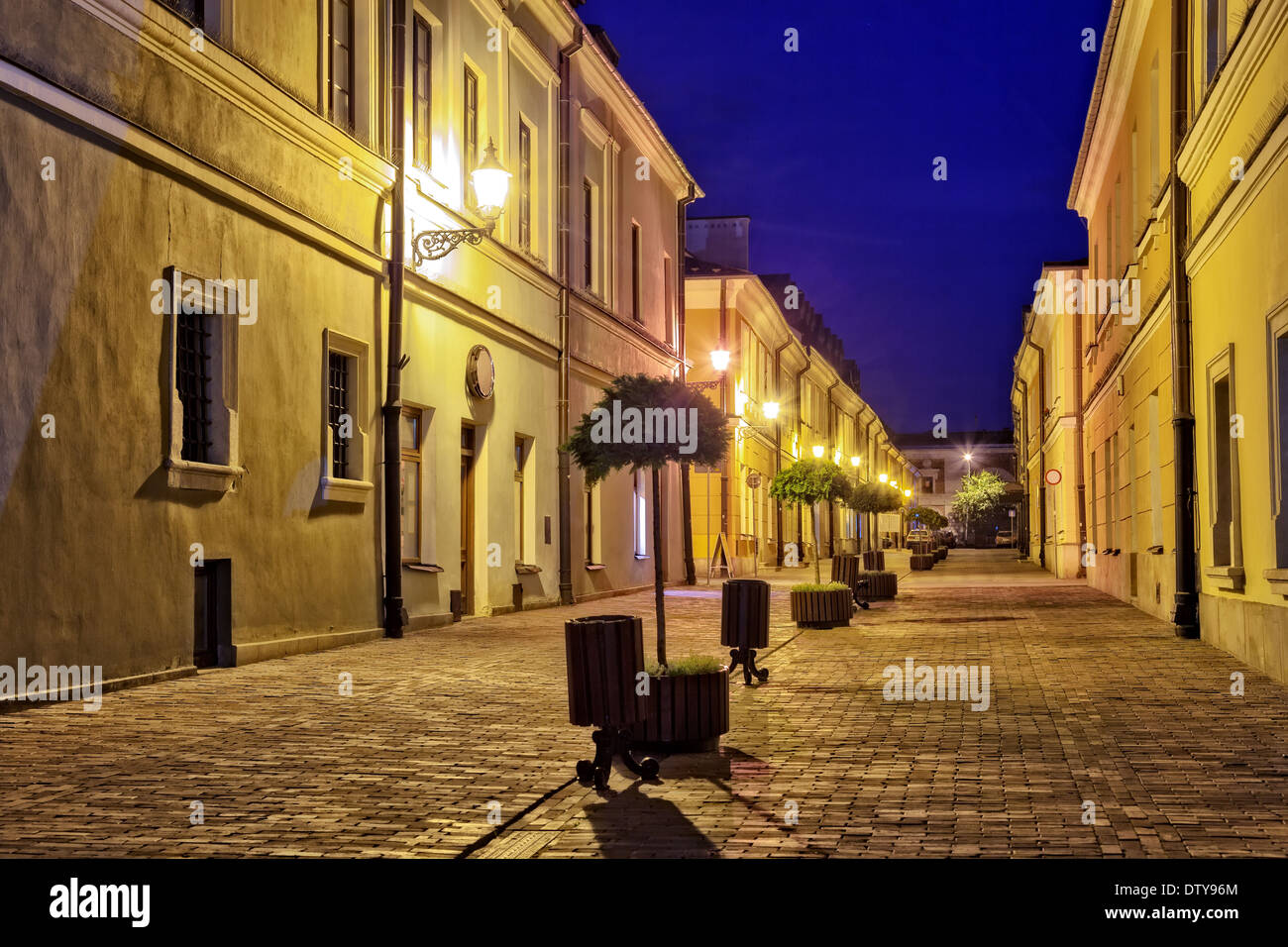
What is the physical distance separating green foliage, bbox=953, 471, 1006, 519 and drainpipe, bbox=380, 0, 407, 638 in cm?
8888

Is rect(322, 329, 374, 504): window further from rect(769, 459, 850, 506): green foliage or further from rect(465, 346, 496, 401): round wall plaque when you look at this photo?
rect(769, 459, 850, 506): green foliage

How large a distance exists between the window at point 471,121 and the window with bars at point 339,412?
481 centimetres

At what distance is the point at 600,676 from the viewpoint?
7188 millimetres

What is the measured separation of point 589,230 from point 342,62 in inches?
412

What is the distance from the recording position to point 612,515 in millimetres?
26375

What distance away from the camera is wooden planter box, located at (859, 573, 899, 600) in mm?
25766

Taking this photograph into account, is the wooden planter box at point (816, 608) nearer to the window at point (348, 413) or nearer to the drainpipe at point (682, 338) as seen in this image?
the window at point (348, 413)

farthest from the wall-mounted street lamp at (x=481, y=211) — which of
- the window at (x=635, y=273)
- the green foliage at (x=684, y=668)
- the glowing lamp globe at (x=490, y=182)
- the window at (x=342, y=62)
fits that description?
the window at (x=635, y=273)

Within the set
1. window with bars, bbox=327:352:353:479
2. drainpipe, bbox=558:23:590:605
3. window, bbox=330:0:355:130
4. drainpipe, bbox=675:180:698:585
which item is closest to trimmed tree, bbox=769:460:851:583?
drainpipe, bbox=558:23:590:605

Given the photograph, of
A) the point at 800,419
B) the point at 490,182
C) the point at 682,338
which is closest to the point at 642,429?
the point at 490,182

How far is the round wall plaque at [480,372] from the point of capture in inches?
748

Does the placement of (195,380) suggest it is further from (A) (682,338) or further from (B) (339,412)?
(A) (682,338)
